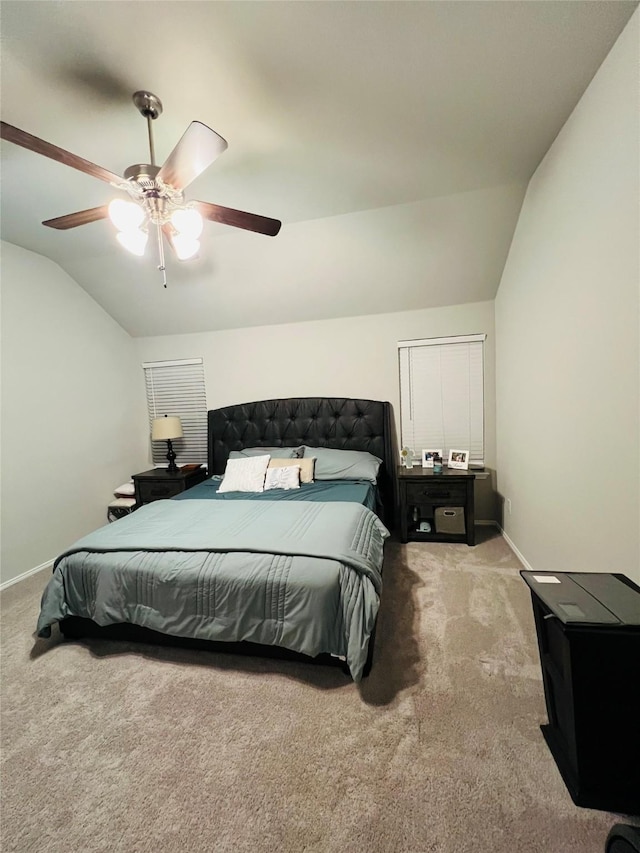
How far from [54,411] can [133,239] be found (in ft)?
7.56

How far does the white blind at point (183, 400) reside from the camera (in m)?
4.00

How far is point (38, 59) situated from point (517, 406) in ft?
10.2

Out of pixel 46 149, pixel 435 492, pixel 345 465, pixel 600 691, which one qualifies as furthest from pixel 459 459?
pixel 46 149

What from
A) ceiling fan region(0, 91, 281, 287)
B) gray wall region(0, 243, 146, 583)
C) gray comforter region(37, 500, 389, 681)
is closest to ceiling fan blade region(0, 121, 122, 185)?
ceiling fan region(0, 91, 281, 287)

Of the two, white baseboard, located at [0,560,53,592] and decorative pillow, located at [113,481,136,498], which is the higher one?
decorative pillow, located at [113,481,136,498]

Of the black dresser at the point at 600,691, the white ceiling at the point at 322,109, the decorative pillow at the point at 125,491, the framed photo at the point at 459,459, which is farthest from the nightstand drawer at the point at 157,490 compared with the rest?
the black dresser at the point at 600,691

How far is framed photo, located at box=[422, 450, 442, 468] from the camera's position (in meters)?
3.34

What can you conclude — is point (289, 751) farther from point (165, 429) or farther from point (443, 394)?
point (165, 429)

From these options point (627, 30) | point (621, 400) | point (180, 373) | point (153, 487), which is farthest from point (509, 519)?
point (180, 373)

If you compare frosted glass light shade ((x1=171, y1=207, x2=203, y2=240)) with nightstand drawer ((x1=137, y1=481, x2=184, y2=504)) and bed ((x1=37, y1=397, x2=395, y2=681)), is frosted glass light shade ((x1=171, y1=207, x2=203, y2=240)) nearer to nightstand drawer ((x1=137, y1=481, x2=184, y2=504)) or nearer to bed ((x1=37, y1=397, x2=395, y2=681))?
bed ((x1=37, y1=397, x2=395, y2=681))

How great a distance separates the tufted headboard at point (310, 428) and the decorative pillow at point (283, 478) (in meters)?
0.56

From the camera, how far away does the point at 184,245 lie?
5.69 ft

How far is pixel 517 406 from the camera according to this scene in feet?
8.70

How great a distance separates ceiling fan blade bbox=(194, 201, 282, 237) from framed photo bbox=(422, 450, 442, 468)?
2367mm
